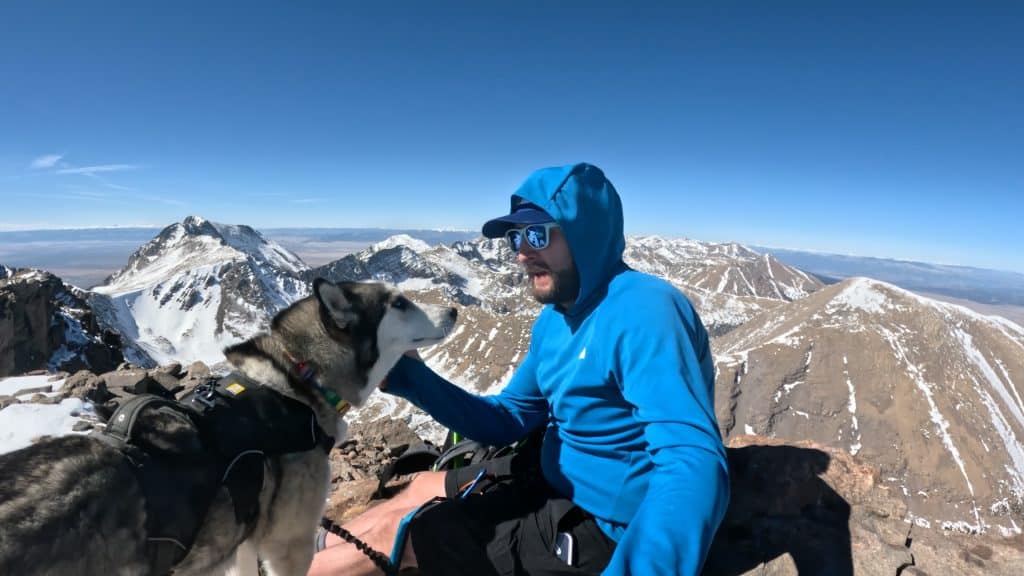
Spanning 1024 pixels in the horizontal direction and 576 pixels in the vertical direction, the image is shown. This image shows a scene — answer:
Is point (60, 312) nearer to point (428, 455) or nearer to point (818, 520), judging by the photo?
point (428, 455)

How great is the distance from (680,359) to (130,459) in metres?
4.80

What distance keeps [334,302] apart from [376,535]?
3.31 metres

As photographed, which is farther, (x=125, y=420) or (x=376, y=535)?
(x=376, y=535)

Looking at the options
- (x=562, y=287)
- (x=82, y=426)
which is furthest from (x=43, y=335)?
(x=562, y=287)

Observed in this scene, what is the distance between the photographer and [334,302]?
609 cm

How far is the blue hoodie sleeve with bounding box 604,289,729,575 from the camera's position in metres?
3.31

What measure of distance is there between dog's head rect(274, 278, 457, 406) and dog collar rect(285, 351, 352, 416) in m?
0.07

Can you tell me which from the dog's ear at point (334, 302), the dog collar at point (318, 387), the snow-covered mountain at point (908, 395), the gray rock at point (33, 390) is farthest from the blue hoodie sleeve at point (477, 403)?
the snow-covered mountain at point (908, 395)

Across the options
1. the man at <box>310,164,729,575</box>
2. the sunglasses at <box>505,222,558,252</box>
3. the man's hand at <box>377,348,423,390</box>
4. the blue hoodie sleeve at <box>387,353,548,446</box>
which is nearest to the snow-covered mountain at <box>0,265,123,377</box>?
the man's hand at <box>377,348,423,390</box>

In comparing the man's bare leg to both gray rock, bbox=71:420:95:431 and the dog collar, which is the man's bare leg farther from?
gray rock, bbox=71:420:95:431

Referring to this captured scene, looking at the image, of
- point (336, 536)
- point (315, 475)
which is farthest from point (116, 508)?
point (336, 536)

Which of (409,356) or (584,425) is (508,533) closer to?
(584,425)

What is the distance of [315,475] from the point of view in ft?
18.4

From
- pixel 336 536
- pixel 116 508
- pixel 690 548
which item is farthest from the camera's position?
pixel 336 536
